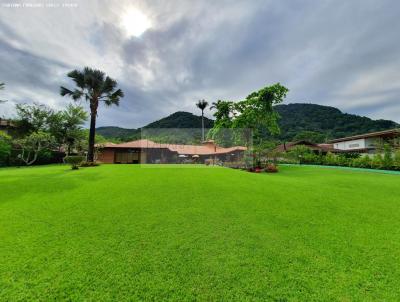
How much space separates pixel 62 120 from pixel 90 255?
99.5 ft

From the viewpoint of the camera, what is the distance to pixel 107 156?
2461 centimetres

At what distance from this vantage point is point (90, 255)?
2.83 m

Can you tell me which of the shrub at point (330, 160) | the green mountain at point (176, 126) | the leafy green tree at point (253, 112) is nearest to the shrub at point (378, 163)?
the shrub at point (330, 160)

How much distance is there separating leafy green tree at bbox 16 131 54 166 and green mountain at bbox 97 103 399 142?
800 inches

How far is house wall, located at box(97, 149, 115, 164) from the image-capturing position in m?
24.4

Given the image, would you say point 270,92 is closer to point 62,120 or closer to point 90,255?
point 90,255

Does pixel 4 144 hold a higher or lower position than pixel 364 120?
lower

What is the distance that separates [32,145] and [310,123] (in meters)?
56.5

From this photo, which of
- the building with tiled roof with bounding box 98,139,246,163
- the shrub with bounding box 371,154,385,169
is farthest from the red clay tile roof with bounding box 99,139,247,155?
the shrub with bounding box 371,154,385,169

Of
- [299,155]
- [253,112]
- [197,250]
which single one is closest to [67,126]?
[253,112]

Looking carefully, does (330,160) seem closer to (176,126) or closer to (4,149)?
(176,126)

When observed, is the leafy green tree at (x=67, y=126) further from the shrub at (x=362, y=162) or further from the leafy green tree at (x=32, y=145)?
the shrub at (x=362, y=162)

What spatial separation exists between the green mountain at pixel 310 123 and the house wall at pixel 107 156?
1719cm

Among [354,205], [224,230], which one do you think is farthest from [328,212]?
[224,230]
